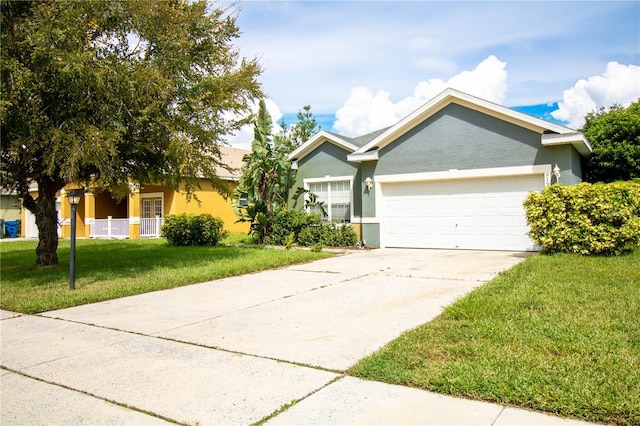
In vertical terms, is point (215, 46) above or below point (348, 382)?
above

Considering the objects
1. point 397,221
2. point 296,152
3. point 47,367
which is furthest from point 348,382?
point 296,152

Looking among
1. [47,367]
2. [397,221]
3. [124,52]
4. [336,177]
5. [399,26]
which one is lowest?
[47,367]

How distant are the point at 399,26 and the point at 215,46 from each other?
4765 millimetres

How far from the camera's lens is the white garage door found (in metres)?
13.4

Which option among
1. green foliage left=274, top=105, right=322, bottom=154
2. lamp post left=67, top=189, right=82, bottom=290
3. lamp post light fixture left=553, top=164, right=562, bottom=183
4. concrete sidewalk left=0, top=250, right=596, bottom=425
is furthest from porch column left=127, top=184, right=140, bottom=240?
lamp post light fixture left=553, top=164, right=562, bottom=183

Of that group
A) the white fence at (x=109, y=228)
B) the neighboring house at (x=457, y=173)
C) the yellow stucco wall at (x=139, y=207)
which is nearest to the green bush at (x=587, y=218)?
the neighboring house at (x=457, y=173)

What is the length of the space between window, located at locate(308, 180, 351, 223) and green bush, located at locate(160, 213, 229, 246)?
165 inches

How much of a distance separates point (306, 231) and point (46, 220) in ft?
25.6

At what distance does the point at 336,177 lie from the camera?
1752cm

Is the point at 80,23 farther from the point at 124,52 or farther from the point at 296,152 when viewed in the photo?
the point at 296,152

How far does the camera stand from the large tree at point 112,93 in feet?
29.1

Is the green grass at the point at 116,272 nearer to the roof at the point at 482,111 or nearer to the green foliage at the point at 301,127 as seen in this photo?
the roof at the point at 482,111

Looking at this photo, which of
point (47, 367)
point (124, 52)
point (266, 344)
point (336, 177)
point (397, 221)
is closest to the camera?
point (47, 367)

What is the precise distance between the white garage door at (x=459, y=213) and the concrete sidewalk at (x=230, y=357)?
4.78 m
